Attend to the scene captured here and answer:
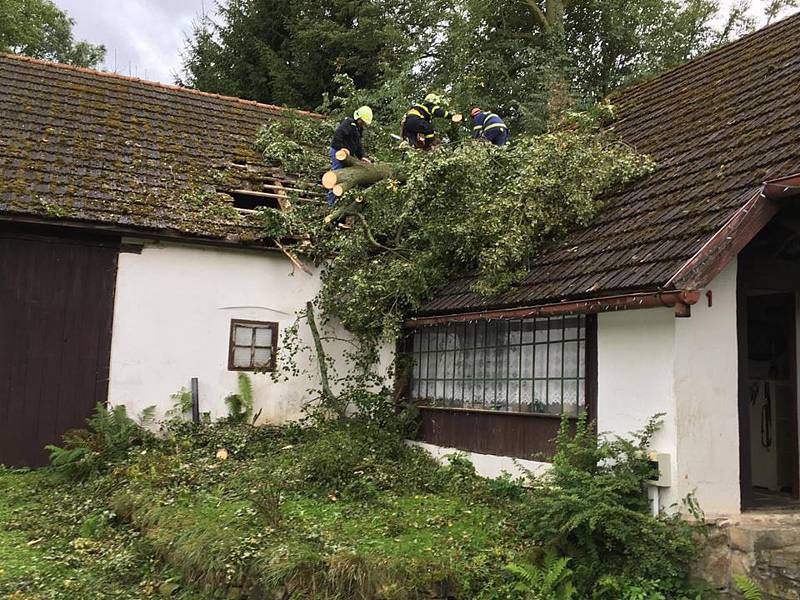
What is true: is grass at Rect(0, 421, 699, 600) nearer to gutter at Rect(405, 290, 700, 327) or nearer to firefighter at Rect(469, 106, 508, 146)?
gutter at Rect(405, 290, 700, 327)

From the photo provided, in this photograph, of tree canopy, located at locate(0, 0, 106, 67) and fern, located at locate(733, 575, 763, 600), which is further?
tree canopy, located at locate(0, 0, 106, 67)

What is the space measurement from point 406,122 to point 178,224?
422 centimetres

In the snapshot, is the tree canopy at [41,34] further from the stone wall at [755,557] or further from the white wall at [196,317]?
the stone wall at [755,557]

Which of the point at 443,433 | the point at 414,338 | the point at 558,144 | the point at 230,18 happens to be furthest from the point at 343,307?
the point at 230,18

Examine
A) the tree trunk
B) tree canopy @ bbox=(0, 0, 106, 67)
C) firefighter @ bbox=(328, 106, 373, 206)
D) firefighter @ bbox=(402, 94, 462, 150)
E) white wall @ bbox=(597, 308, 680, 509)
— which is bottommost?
white wall @ bbox=(597, 308, 680, 509)

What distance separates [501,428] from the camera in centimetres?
871

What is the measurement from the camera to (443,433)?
9.91 meters

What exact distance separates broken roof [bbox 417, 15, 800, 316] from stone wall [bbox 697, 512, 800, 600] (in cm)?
218

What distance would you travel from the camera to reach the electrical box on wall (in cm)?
610

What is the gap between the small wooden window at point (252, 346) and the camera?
37.4 ft

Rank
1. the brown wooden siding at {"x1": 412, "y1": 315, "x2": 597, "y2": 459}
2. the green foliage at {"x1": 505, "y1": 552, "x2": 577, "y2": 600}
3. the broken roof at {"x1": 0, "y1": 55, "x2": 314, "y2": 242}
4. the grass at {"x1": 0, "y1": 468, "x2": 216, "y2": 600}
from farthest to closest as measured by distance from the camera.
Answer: the broken roof at {"x1": 0, "y1": 55, "x2": 314, "y2": 242}, the brown wooden siding at {"x1": 412, "y1": 315, "x2": 597, "y2": 459}, the grass at {"x1": 0, "y1": 468, "x2": 216, "y2": 600}, the green foliage at {"x1": 505, "y1": 552, "x2": 577, "y2": 600}

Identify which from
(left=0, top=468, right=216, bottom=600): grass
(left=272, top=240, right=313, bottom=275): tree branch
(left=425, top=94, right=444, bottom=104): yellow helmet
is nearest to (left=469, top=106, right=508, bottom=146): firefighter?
(left=425, top=94, right=444, bottom=104): yellow helmet

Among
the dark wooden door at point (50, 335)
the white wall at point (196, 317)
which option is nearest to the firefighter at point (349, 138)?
the white wall at point (196, 317)

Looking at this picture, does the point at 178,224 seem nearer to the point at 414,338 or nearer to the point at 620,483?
the point at 414,338
